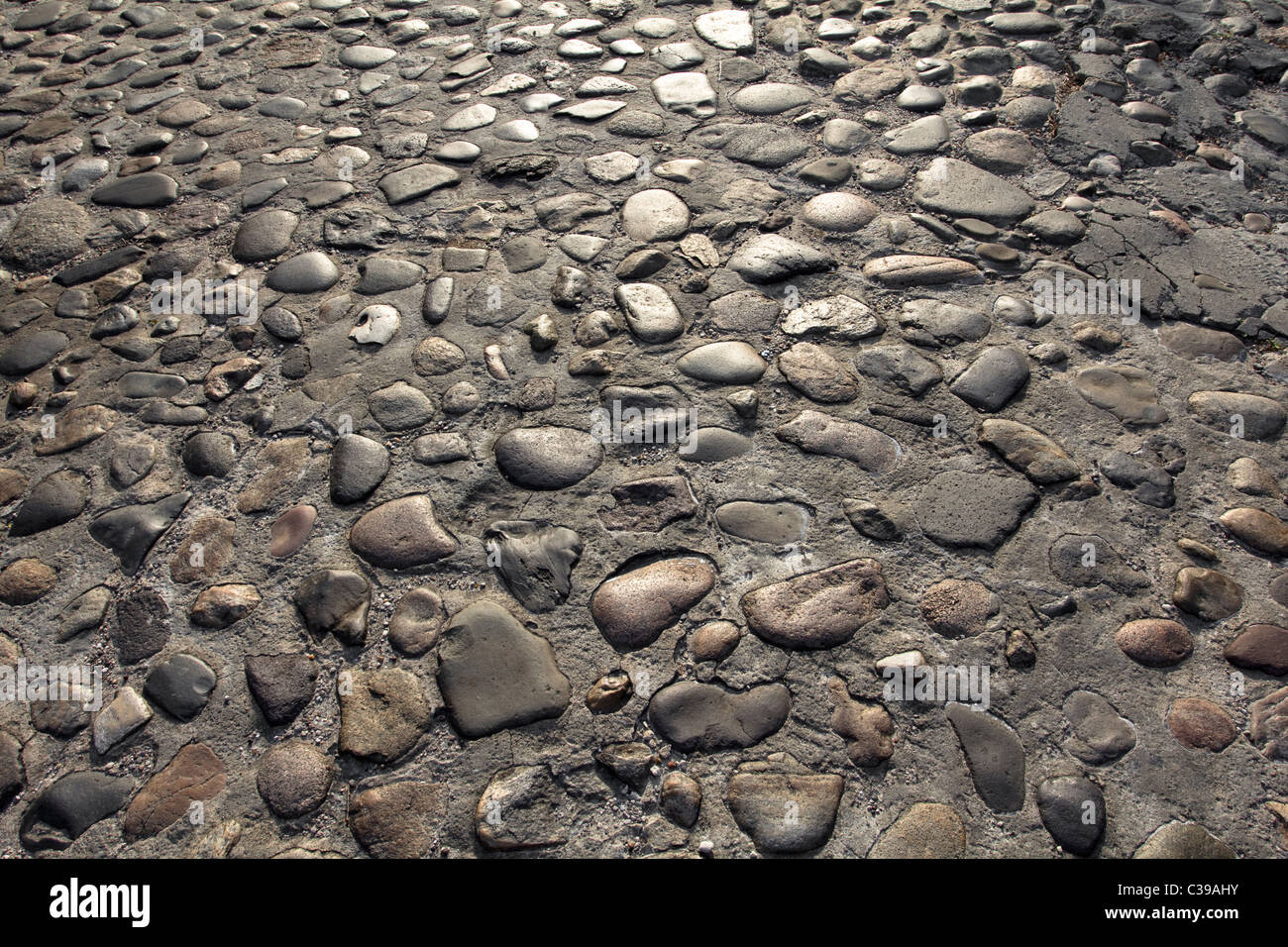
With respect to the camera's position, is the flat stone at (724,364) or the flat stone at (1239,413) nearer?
the flat stone at (1239,413)

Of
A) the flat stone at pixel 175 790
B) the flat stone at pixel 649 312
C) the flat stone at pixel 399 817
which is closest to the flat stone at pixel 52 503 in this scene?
the flat stone at pixel 175 790

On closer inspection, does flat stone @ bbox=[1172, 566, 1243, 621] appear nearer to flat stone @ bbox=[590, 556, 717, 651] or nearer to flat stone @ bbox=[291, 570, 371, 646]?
flat stone @ bbox=[590, 556, 717, 651]

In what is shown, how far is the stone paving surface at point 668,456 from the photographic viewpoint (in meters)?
1.88

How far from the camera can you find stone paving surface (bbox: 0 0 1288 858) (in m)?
1.88

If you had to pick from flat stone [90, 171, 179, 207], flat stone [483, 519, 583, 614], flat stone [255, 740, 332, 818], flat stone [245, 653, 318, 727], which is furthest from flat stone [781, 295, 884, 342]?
flat stone [90, 171, 179, 207]

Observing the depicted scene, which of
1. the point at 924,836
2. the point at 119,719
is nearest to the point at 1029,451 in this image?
the point at 924,836

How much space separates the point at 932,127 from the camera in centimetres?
362

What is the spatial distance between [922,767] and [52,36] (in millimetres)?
6137

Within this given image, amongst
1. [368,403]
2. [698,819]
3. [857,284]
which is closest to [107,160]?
[368,403]

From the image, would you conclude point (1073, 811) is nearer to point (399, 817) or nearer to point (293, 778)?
point (399, 817)

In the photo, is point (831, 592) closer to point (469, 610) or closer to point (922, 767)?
point (922, 767)

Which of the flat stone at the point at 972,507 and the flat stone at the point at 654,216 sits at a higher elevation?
the flat stone at the point at 654,216

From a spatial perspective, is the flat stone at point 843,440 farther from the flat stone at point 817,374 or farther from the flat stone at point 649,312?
the flat stone at point 649,312

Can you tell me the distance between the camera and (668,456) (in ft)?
8.13
